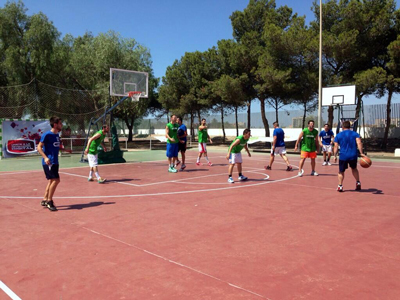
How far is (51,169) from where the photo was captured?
753cm

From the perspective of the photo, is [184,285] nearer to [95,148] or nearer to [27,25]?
[95,148]

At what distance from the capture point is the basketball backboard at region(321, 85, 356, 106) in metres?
22.1

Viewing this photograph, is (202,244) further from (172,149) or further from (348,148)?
(172,149)

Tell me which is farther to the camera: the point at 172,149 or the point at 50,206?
the point at 172,149

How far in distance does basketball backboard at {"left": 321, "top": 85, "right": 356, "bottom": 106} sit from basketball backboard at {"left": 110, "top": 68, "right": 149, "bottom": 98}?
39.0ft

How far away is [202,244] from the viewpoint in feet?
17.5

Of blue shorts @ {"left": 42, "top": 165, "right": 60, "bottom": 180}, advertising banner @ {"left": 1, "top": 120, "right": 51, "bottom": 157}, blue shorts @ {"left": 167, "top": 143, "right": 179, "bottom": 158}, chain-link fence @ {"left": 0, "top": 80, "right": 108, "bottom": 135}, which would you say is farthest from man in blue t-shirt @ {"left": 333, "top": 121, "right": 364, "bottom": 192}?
chain-link fence @ {"left": 0, "top": 80, "right": 108, "bottom": 135}

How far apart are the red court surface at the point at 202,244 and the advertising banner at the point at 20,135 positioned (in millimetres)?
13550

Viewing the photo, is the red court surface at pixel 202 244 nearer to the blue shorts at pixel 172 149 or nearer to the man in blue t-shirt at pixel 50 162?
the man in blue t-shirt at pixel 50 162

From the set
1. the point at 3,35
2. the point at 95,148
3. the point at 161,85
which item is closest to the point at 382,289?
the point at 95,148

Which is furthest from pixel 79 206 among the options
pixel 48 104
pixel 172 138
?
pixel 48 104

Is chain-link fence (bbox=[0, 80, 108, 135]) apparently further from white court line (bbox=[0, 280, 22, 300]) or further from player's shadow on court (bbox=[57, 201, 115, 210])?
white court line (bbox=[0, 280, 22, 300])

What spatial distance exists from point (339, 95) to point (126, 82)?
1338 cm

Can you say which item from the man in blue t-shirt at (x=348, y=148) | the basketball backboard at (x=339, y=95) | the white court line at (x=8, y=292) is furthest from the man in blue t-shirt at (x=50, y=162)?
the basketball backboard at (x=339, y=95)
